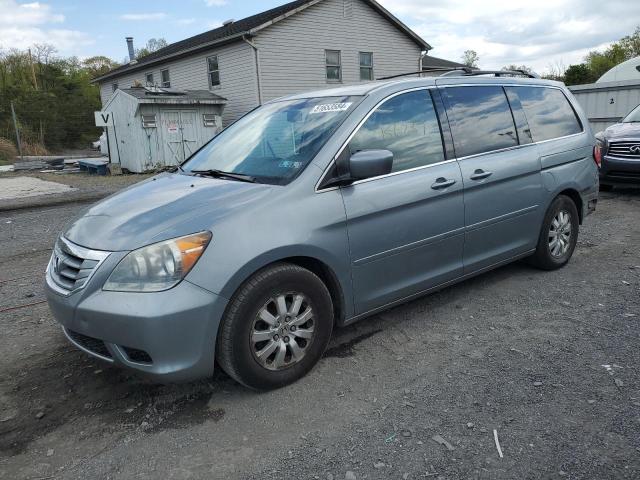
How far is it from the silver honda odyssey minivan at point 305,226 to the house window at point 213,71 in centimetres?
1935

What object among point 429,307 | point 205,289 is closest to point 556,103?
point 429,307

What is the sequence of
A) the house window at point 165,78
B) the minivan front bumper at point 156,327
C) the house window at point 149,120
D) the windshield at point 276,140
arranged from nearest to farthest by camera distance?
the minivan front bumper at point 156,327 → the windshield at point 276,140 → the house window at point 149,120 → the house window at point 165,78

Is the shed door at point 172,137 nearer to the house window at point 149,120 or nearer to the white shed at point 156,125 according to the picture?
the white shed at point 156,125

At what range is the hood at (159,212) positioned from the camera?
283 centimetres

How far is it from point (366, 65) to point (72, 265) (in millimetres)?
22487

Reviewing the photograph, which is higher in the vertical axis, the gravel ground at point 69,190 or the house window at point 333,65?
the house window at point 333,65

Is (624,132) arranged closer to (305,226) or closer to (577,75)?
(305,226)

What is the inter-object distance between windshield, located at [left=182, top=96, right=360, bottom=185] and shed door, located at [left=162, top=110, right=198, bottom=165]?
1531cm

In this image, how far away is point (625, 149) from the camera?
8836mm

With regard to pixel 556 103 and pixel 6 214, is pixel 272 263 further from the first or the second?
pixel 6 214

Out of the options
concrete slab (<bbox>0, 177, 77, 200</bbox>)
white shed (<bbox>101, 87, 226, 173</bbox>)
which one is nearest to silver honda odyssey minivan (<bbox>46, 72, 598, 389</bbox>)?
concrete slab (<bbox>0, 177, 77, 200</bbox>)

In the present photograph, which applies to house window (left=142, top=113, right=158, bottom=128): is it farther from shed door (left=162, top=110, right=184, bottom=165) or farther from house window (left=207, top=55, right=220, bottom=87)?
house window (left=207, top=55, right=220, bottom=87)

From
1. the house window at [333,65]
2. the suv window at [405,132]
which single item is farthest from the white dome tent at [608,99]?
the house window at [333,65]

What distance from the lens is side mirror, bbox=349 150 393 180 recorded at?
10.6 ft
